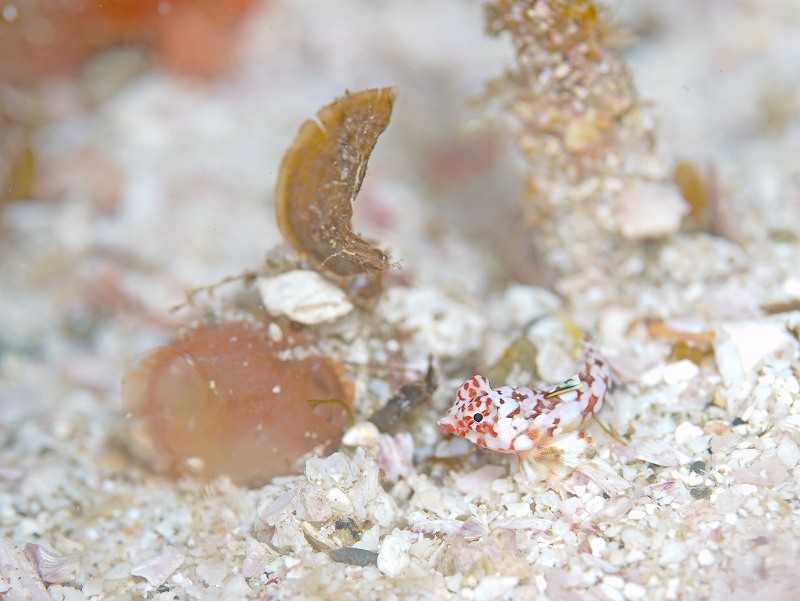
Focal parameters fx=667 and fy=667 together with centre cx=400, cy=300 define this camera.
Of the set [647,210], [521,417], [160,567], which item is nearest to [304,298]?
[521,417]

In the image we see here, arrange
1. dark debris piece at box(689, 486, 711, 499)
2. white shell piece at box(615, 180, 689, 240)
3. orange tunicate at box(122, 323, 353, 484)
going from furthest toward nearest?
white shell piece at box(615, 180, 689, 240) → orange tunicate at box(122, 323, 353, 484) → dark debris piece at box(689, 486, 711, 499)

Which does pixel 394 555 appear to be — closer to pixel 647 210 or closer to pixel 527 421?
pixel 527 421

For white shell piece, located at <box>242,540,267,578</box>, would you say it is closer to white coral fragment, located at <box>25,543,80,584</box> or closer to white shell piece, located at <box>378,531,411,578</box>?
white shell piece, located at <box>378,531,411,578</box>

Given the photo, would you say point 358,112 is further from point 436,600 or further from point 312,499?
point 436,600

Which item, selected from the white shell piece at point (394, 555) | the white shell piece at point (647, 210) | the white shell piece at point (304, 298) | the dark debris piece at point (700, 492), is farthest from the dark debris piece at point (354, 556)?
the white shell piece at point (647, 210)

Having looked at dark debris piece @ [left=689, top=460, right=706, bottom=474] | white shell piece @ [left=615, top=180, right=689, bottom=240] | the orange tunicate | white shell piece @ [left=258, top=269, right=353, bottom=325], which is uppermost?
white shell piece @ [left=615, top=180, right=689, bottom=240]

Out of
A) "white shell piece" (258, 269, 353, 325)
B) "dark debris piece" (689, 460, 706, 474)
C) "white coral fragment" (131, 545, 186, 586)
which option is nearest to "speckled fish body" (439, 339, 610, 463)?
"dark debris piece" (689, 460, 706, 474)
